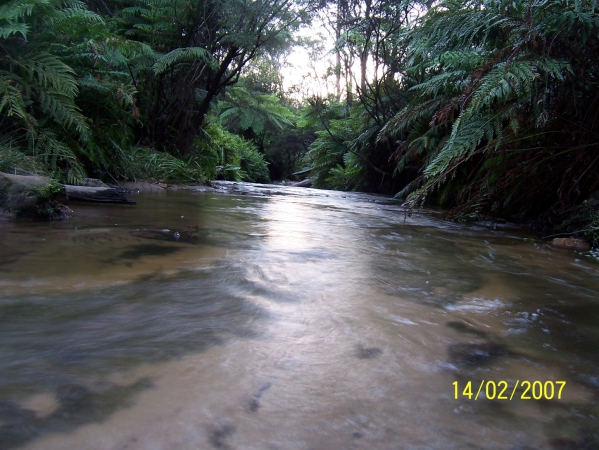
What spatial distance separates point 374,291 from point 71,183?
143 inches

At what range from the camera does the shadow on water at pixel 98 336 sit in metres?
0.83

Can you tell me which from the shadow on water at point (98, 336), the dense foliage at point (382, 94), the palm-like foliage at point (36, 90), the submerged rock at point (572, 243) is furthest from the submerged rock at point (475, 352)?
the palm-like foliage at point (36, 90)

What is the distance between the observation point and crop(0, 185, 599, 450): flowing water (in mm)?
813

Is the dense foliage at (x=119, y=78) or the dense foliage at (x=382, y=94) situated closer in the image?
the dense foliage at (x=382, y=94)

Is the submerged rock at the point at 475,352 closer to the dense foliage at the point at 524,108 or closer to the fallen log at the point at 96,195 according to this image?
the dense foliage at the point at 524,108

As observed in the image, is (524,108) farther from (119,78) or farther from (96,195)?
(119,78)

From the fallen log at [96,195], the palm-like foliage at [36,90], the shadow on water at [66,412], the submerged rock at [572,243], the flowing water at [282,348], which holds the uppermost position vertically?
the palm-like foliage at [36,90]

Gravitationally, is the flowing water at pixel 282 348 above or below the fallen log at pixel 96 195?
below

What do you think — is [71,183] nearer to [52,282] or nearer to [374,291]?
[52,282]

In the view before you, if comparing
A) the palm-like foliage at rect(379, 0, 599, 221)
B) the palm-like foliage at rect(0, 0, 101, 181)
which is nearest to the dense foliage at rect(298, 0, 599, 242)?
the palm-like foliage at rect(379, 0, 599, 221)
